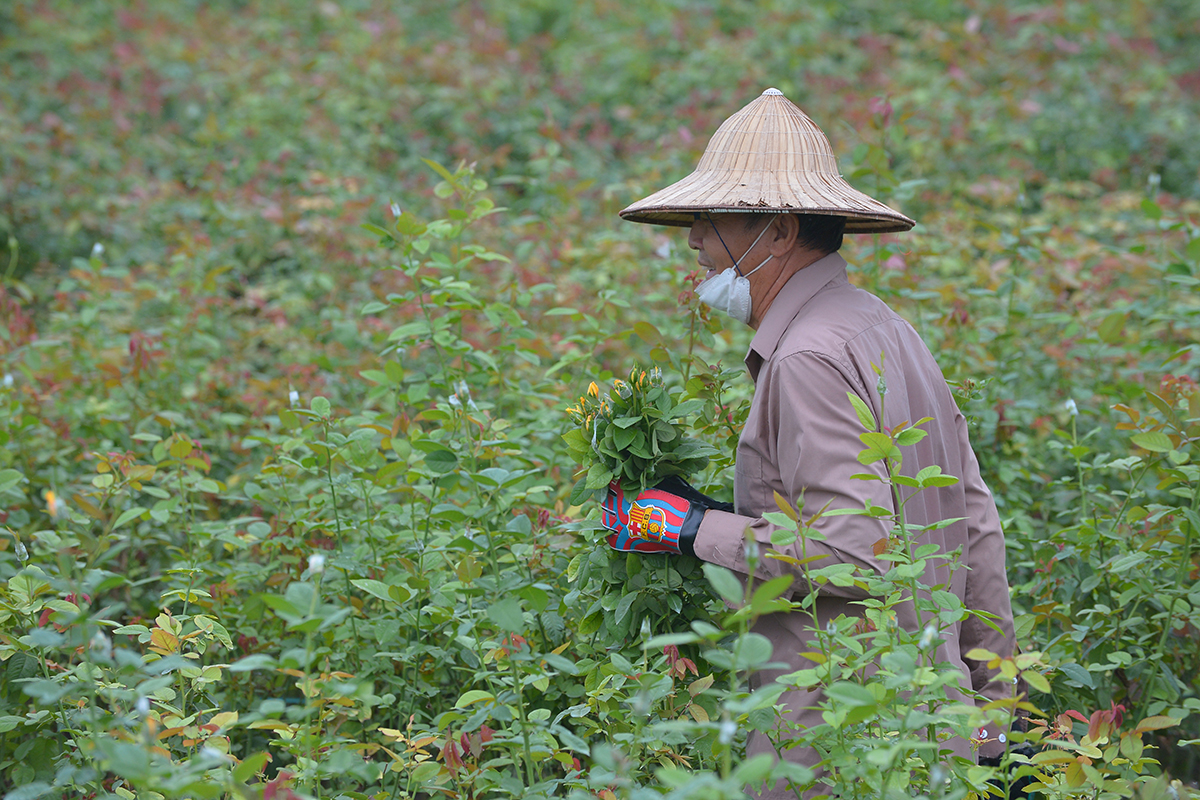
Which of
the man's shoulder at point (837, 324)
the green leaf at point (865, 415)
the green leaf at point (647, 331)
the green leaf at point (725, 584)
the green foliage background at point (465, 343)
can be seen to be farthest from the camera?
the green leaf at point (647, 331)

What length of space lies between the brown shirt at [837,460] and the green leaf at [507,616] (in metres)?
0.51

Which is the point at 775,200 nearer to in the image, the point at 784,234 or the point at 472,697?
the point at 784,234

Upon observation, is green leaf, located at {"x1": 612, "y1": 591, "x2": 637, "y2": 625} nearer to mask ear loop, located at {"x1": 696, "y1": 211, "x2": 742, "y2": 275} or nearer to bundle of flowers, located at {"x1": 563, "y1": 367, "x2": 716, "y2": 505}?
bundle of flowers, located at {"x1": 563, "y1": 367, "x2": 716, "y2": 505}

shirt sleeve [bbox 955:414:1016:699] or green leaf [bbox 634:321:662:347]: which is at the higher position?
green leaf [bbox 634:321:662:347]

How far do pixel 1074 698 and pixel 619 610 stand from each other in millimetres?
1380

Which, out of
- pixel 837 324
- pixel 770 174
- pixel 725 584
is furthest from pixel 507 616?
pixel 770 174

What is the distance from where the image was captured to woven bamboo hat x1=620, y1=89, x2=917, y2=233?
2180mm

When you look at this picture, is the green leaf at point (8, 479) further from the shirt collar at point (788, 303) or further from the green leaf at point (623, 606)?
the shirt collar at point (788, 303)

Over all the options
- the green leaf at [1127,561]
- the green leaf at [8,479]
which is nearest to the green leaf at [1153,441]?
the green leaf at [1127,561]

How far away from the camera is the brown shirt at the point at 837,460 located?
189cm

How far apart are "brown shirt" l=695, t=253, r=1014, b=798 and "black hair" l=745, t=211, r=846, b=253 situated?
5cm

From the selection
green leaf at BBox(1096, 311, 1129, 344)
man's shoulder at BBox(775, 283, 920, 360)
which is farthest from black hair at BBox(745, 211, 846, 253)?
green leaf at BBox(1096, 311, 1129, 344)

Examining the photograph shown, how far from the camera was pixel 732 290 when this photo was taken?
2305mm

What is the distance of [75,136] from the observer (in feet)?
21.4
